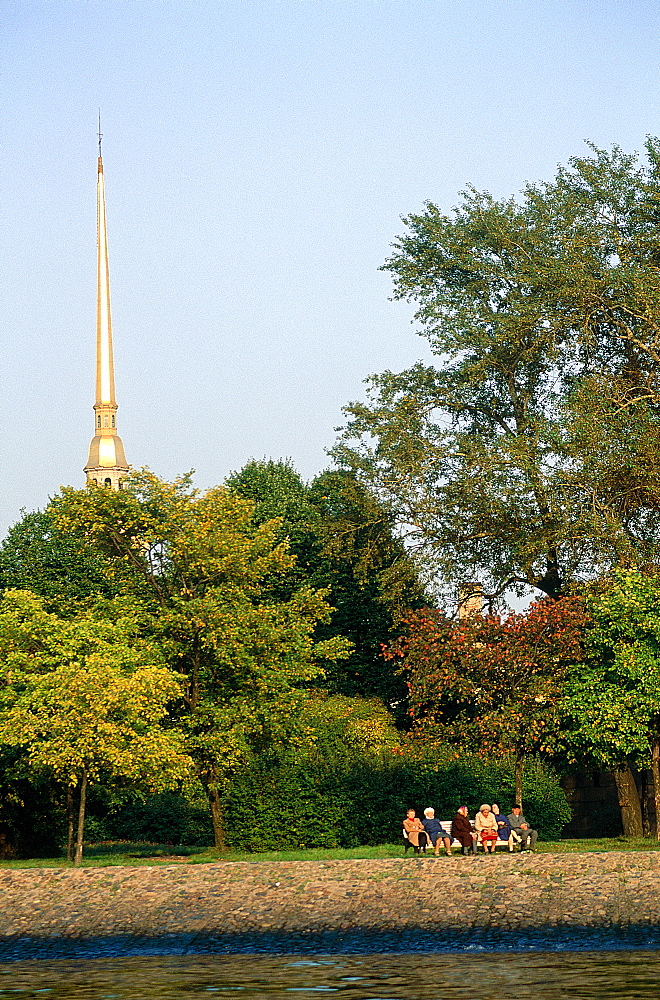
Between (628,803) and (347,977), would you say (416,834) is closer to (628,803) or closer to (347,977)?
(628,803)

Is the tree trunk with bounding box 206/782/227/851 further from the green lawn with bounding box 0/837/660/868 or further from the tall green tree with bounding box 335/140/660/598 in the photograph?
the tall green tree with bounding box 335/140/660/598

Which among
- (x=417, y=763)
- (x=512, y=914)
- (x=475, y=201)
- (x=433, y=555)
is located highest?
(x=475, y=201)

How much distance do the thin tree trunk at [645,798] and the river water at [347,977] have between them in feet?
61.5

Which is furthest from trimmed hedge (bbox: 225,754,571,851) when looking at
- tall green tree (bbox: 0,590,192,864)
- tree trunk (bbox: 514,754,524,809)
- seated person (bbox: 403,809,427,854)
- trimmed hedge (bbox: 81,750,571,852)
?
seated person (bbox: 403,809,427,854)

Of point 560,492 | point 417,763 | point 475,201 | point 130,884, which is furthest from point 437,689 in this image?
point 475,201

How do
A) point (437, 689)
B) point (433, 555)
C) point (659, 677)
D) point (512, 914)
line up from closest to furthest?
point (512, 914), point (659, 677), point (437, 689), point (433, 555)

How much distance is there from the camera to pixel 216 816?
37.1m

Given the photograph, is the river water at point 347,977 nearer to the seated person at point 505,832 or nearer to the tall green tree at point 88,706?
the tall green tree at point 88,706

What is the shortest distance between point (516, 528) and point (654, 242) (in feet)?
30.8

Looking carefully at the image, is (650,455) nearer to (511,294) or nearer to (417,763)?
(511,294)

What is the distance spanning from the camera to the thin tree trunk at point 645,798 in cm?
3954

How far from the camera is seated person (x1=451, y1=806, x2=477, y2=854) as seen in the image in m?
30.0

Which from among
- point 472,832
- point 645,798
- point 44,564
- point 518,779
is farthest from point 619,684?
point 44,564

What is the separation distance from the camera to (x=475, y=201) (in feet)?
144
